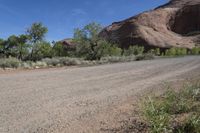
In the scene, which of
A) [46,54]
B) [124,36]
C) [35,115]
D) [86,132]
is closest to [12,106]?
[35,115]

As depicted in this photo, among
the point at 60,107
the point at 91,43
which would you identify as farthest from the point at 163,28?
the point at 60,107

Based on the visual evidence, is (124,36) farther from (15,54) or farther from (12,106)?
(12,106)

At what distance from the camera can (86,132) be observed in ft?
17.2

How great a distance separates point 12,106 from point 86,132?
270 cm

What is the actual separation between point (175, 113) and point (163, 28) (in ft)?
377

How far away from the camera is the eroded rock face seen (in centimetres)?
9919

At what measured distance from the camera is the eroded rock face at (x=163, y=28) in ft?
325

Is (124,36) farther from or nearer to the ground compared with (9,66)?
farther from the ground

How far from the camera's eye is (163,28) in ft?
387

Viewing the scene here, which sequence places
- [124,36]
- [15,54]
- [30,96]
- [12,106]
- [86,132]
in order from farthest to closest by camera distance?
[124,36] < [15,54] < [30,96] < [12,106] < [86,132]

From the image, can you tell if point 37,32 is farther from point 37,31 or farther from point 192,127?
point 192,127

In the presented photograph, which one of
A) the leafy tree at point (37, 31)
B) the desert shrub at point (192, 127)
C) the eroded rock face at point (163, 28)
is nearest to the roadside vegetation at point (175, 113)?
the desert shrub at point (192, 127)

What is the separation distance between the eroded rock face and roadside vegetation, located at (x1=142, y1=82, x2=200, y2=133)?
248 feet

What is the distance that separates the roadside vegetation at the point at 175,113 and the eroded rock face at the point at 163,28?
75472mm
